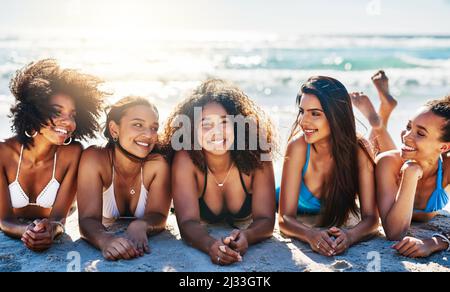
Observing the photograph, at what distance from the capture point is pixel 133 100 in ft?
13.1

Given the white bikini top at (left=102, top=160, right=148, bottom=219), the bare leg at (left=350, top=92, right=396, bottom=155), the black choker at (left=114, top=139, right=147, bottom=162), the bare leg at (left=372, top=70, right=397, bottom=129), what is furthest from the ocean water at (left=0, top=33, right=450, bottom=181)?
the black choker at (left=114, top=139, right=147, bottom=162)

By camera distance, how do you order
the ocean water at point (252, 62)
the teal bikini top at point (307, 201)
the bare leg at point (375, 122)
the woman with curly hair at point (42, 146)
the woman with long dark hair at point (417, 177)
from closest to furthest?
the woman with long dark hair at point (417, 177)
the woman with curly hair at point (42, 146)
the teal bikini top at point (307, 201)
the bare leg at point (375, 122)
the ocean water at point (252, 62)

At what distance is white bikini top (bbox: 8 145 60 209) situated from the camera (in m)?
3.99

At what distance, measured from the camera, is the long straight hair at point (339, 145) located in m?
3.93

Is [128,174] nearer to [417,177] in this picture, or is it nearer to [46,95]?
[46,95]

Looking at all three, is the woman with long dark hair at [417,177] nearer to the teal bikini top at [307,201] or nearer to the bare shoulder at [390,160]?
the bare shoulder at [390,160]

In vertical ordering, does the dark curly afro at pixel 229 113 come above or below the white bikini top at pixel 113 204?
above

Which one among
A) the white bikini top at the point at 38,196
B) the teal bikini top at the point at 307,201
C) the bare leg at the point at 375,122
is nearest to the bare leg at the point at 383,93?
the bare leg at the point at 375,122

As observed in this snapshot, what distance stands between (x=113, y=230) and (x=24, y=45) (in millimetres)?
18257

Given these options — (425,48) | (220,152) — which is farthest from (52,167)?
(425,48)

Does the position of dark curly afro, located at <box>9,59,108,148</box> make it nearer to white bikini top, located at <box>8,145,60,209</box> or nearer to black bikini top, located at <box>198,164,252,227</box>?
white bikini top, located at <box>8,145,60,209</box>

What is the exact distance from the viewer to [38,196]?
4.07 m

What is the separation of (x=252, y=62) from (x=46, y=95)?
14.4 meters

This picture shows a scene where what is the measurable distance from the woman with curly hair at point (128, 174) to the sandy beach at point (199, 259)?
0.68 ft
